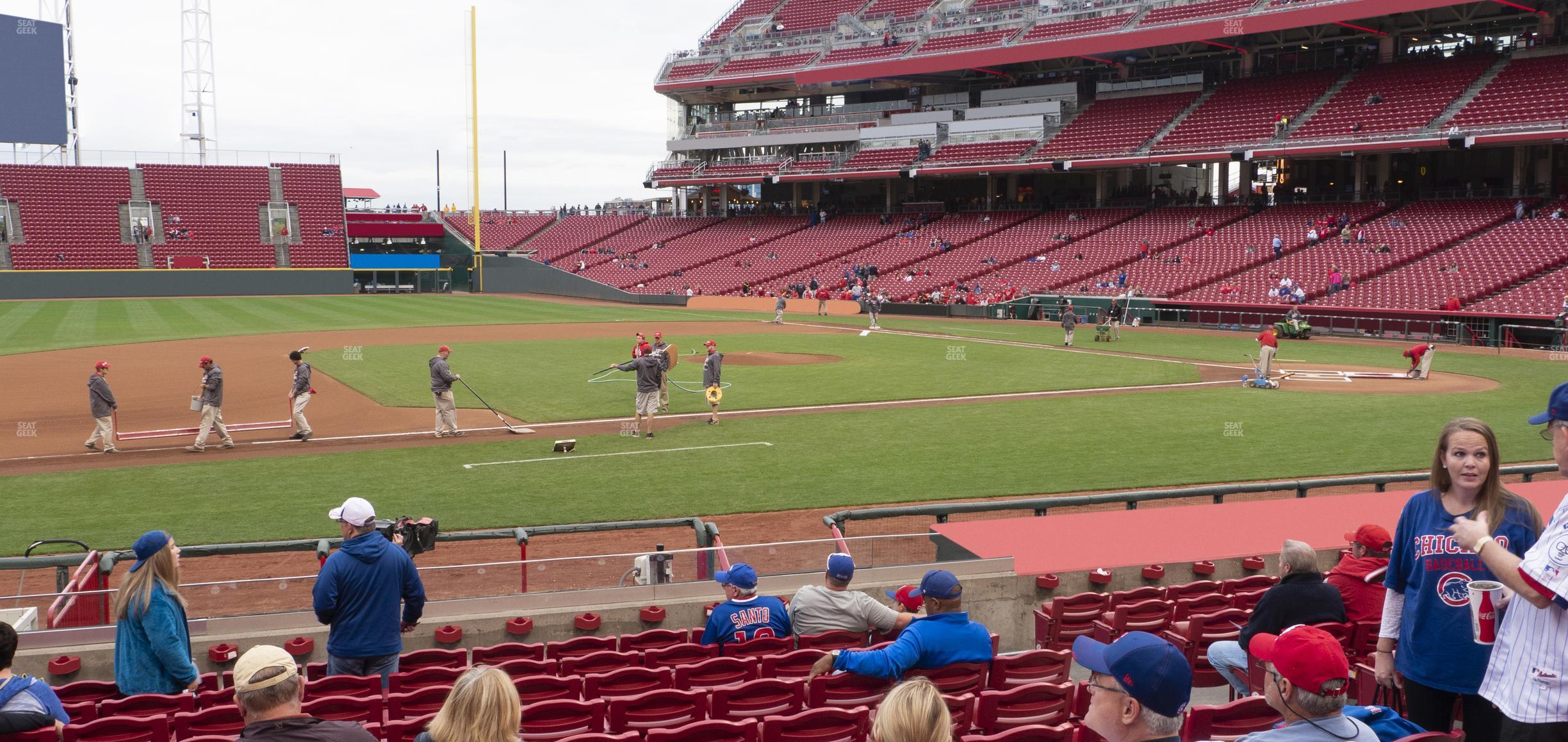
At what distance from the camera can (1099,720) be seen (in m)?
3.97

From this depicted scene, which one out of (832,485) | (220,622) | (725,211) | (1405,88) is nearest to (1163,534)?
(832,485)

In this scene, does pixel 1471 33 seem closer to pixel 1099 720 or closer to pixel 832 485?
pixel 832 485

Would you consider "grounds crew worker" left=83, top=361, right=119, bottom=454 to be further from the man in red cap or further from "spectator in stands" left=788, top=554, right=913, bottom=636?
the man in red cap

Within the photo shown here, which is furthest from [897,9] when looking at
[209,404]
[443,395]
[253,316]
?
[209,404]

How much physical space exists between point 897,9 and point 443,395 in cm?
6009

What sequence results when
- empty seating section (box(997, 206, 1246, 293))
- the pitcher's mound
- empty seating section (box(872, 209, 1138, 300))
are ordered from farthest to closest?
empty seating section (box(872, 209, 1138, 300)) → empty seating section (box(997, 206, 1246, 293)) → the pitcher's mound

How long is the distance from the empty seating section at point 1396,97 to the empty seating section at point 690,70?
40732 mm

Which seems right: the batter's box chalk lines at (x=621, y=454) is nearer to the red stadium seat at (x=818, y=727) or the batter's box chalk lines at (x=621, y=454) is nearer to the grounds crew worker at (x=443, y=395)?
the grounds crew worker at (x=443, y=395)

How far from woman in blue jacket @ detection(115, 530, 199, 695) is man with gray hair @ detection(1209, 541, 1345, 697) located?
6248mm

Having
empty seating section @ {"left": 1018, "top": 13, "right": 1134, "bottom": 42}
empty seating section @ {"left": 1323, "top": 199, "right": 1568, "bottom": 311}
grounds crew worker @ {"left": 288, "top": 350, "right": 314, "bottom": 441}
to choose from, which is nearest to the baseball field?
grounds crew worker @ {"left": 288, "top": 350, "right": 314, "bottom": 441}

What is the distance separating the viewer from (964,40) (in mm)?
64688

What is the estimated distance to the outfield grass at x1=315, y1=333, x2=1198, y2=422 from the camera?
2505 centimetres

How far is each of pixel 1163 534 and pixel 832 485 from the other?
5665 mm

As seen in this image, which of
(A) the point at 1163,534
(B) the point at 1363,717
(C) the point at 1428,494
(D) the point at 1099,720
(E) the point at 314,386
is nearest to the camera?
(D) the point at 1099,720
